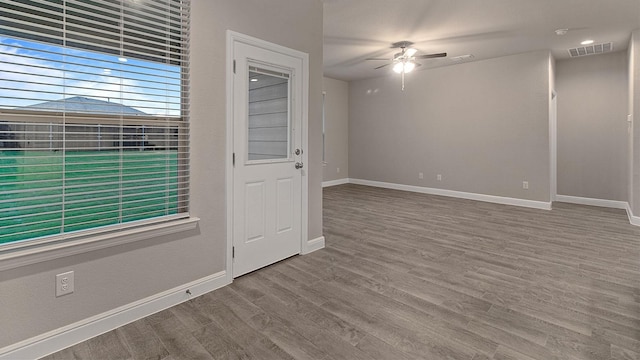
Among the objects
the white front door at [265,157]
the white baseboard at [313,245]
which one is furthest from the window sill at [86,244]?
the white baseboard at [313,245]

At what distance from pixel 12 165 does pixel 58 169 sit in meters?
0.19

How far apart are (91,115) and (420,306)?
252 centimetres

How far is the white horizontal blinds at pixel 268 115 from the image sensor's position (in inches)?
112

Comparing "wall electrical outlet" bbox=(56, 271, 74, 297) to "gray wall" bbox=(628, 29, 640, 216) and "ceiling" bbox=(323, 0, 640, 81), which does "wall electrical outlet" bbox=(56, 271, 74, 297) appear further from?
"gray wall" bbox=(628, 29, 640, 216)

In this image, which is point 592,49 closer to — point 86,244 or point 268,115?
point 268,115

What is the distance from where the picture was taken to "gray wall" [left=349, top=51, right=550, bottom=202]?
18.9ft

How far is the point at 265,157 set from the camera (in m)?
3.00

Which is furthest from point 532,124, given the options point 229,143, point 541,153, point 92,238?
point 92,238

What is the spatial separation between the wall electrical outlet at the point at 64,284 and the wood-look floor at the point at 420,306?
33cm

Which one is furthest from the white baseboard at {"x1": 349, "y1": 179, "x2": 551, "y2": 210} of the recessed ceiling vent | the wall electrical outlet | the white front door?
the wall electrical outlet

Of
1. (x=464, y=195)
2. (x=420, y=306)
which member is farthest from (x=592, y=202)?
(x=420, y=306)

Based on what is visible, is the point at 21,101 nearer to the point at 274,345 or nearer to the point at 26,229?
the point at 26,229

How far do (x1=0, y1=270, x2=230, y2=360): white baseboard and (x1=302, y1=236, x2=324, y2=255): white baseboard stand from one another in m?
1.03

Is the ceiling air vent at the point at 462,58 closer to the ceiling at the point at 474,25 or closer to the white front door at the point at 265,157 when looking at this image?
the ceiling at the point at 474,25
